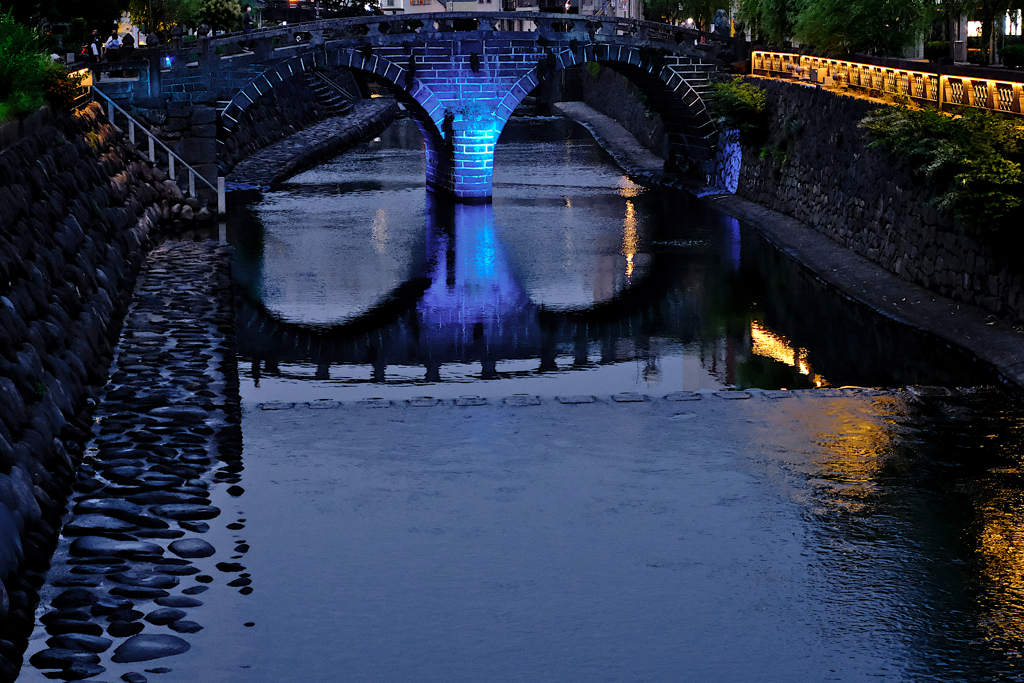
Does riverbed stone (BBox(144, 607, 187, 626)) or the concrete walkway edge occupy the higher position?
the concrete walkway edge

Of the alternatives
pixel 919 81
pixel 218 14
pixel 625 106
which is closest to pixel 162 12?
pixel 218 14

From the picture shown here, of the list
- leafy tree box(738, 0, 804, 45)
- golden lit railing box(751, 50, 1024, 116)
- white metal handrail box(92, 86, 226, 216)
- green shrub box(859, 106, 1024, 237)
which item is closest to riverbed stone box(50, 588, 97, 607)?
green shrub box(859, 106, 1024, 237)

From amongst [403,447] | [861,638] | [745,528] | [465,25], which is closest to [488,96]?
[465,25]

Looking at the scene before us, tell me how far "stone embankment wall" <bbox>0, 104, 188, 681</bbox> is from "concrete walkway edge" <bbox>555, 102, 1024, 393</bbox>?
14802 millimetres

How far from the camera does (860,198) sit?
34.2 meters

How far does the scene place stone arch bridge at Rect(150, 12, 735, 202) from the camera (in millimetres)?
45125

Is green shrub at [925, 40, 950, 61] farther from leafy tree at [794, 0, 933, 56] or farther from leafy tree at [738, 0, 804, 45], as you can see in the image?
leafy tree at [738, 0, 804, 45]

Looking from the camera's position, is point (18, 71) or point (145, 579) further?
point (18, 71)

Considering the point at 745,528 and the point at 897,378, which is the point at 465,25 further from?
the point at 745,528

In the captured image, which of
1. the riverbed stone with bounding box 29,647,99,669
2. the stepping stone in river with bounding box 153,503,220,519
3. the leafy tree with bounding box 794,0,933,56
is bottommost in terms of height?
the riverbed stone with bounding box 29,647,99,669

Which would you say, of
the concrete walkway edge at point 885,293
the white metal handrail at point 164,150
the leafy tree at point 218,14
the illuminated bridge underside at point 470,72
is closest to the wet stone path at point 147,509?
the concrete walkway edge at point 885,293

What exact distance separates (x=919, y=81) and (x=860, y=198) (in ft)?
10.5

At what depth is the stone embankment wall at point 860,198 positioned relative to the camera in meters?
26.1

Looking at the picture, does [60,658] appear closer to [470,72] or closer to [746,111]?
[470,72]
